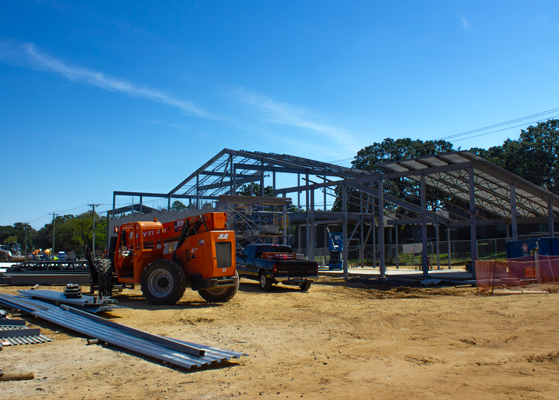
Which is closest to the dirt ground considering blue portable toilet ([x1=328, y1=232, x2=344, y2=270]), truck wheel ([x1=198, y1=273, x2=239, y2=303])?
truck wheel ([x1=198, y1=273, x2=239, y2=303])

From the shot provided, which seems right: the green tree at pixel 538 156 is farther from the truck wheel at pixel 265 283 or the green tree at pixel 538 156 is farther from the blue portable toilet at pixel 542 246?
the truck wheel at pixel 265 283

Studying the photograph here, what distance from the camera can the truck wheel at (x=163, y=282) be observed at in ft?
41.5

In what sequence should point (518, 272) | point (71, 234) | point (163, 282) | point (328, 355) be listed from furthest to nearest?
point (71, 234) → point (518, 272) → point (163, 282) → point (328, 355)

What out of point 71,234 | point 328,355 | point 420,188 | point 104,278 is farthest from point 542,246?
point 71,234

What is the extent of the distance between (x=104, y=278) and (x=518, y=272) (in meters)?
14.8

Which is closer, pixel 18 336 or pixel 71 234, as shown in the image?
pixel 18 336

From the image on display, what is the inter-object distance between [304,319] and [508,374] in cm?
567

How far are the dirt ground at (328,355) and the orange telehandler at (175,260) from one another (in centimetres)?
71

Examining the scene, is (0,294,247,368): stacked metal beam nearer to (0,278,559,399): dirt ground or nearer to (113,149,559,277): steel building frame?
(0,278,559,399): dirt ground

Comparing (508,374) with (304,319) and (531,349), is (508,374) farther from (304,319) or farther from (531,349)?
(304,319)

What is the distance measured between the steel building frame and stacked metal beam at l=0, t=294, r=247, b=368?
45.8 feet

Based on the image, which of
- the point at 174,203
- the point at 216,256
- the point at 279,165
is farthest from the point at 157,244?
the point at 174,203

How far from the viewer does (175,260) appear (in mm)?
13398

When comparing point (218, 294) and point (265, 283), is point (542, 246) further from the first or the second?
point (218, 294)
